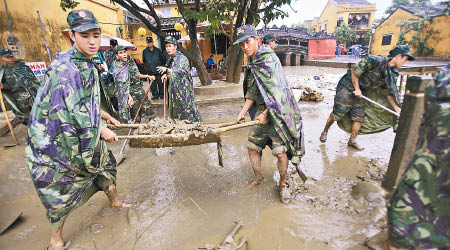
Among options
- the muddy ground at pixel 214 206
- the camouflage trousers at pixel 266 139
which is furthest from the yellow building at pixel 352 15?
the camouflage trousers at pixel 266 139

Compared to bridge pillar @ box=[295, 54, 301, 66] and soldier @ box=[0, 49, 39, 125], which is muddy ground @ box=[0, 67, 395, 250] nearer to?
soldier @ box=[0, 49, 39, 125]

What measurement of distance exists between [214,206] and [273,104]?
1335 mm

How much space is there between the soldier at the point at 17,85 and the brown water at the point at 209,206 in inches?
41.6

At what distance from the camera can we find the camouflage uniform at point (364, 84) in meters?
3.32

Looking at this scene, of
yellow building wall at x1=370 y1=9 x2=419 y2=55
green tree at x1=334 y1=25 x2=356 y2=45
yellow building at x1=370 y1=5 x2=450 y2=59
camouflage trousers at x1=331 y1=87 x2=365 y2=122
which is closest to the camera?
camouflage trousers at x1=331 y1=87 x2=365 y2=122

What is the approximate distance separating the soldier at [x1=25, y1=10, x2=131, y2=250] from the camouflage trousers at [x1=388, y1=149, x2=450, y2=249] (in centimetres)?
230

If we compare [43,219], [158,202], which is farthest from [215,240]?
[43,219]

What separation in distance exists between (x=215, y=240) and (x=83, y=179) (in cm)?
133

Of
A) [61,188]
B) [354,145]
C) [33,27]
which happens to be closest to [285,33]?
[33,27]

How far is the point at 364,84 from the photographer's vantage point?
3.59 meters

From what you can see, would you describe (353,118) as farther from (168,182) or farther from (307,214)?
(168,182)

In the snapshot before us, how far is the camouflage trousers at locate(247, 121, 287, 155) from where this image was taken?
264cm

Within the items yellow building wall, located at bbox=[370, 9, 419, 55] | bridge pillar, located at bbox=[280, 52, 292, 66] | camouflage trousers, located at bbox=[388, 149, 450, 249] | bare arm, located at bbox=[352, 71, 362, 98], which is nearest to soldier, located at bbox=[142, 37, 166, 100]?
bare arm, located at bbox=[352, 71, 362, 98]

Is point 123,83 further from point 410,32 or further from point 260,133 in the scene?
point 410,32
